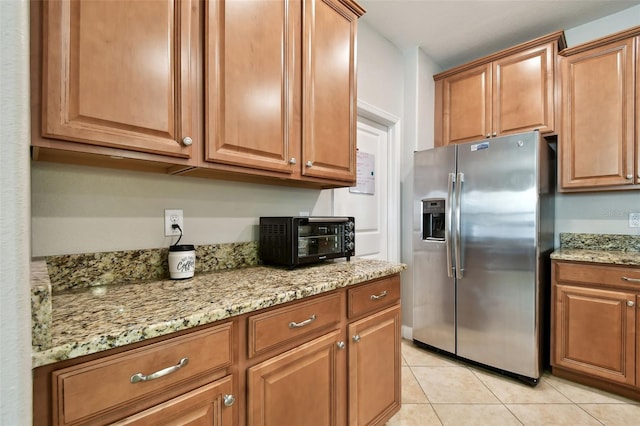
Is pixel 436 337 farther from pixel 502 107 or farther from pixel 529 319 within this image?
pixel 502 107

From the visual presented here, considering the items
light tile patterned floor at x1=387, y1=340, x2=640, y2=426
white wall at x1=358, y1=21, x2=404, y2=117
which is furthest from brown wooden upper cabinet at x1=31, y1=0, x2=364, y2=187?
light tile patterned floor at x1=387, y1=340, x2=640, y2=426

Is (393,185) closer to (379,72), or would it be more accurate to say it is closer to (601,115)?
(379,72)

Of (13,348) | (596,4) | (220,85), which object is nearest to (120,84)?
(220,85)

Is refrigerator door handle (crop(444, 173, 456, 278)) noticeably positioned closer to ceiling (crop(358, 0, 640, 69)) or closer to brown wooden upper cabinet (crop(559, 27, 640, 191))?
brown wooden upper cabinet (crop(559, 27, 640, 191))

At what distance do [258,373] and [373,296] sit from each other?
2.32 ft

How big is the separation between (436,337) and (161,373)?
235cm

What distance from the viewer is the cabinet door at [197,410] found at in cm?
80

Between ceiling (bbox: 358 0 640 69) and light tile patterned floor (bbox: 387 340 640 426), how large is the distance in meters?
2.81

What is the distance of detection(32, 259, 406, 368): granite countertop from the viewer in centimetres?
71

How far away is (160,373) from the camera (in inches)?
31.8

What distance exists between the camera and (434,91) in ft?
10.2

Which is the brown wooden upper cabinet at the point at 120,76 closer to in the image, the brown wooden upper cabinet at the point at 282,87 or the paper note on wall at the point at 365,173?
the brown wooden upper cabinet at the point at 282,87

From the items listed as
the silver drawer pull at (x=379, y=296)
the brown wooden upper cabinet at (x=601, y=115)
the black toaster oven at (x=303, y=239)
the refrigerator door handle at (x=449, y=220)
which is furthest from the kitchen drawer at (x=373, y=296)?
the brown wooden upper cabinet at (x=601, y=115)

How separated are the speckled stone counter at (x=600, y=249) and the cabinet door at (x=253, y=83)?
2117 mm
